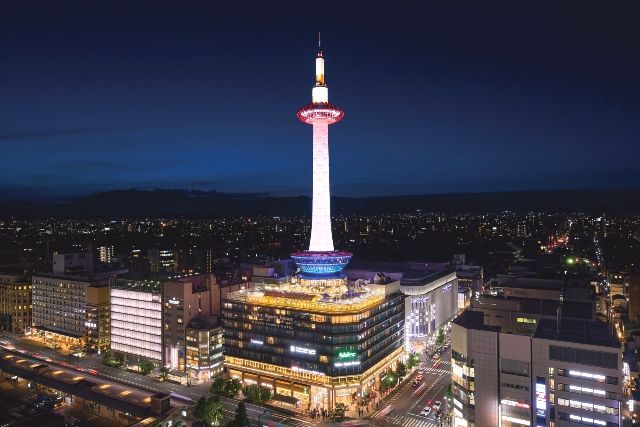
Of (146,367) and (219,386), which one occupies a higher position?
(219,386)

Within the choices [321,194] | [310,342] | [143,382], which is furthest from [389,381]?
[143,382]

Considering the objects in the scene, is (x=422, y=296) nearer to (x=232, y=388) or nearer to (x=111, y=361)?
(x=232, y=388)

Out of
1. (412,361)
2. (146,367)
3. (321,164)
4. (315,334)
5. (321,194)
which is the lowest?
(412,361)

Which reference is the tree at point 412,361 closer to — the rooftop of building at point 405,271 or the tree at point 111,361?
the rooftop of building at point 405,271

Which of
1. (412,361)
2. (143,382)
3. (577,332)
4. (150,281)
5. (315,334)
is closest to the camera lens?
(577,332)

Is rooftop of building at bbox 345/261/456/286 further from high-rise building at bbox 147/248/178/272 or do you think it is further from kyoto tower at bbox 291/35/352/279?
high-rise building at bbox 147/248/178/272
